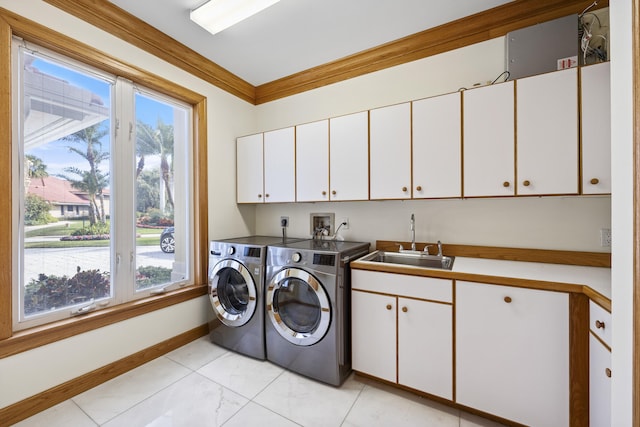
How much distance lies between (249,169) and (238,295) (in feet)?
4.31

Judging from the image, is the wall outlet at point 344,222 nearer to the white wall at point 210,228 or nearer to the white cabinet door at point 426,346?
the white cabinet door at point 426,346

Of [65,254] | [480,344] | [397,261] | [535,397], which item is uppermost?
[65,254]

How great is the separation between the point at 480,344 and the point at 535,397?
0.34 m

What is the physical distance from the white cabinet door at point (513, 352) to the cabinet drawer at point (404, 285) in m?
0.08

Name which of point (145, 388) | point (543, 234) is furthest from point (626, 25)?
point (145, 388)

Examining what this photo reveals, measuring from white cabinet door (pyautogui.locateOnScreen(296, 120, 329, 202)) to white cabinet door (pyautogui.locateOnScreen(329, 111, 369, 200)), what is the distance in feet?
0.20

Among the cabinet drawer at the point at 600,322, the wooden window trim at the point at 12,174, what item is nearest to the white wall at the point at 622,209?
the cabinet drawer at the point at 600,322

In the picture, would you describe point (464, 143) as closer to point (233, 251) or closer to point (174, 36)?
point (233, 251)

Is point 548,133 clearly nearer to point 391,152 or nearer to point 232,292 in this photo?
point 391,152

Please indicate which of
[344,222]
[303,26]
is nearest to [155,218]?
[344,222]

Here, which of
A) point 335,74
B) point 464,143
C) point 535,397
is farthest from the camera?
point 335,74

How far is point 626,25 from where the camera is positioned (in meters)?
0.81

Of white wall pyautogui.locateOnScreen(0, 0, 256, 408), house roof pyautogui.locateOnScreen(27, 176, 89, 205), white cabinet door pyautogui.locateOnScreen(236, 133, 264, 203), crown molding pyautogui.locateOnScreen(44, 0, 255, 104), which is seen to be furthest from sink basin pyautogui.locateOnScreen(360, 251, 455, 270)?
crown molding pyautogui.locateOnScreen(44, 0, 255, 104)

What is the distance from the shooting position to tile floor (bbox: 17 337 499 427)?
156 cm
